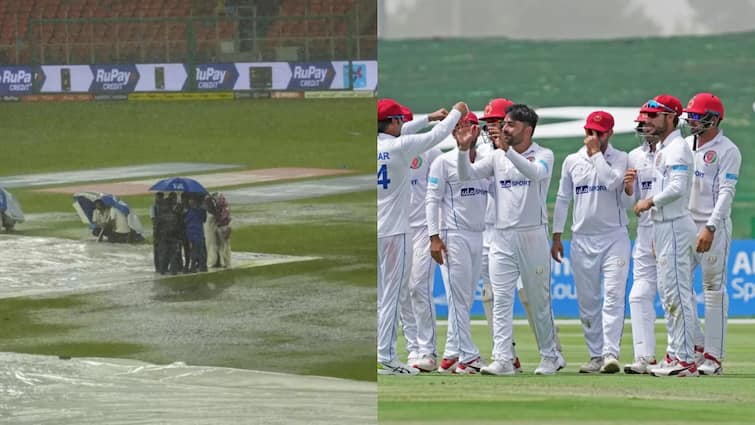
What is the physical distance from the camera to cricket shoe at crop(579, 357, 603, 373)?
669 cm

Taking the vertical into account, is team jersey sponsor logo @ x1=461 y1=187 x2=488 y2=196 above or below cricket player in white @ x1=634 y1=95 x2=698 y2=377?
above

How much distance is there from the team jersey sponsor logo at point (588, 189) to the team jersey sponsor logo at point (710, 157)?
499 mm

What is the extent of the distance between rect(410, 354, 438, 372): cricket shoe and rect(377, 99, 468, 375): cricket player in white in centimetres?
20

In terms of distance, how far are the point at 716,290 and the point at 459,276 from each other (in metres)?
1.24

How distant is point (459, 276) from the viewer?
681 cm

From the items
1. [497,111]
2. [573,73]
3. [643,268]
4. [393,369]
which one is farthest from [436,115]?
[573,73]

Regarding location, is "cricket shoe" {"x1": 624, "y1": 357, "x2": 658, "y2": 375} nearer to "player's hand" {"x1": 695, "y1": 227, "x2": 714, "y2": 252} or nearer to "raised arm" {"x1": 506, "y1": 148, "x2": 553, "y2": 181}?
"player's hand" {"x1": 695, "y1": 227, "x2": 714, "y2": 252}

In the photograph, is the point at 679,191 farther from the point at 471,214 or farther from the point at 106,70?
the point at 106,70

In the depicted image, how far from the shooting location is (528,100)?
36.2ft

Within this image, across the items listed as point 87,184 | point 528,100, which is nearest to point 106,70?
point 87,184

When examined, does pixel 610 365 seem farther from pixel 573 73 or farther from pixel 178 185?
pixel 573 73

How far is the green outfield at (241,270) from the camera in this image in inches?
155

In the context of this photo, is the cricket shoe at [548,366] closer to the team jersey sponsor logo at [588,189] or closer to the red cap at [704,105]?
the team jersey sponsor logo at [588,189]

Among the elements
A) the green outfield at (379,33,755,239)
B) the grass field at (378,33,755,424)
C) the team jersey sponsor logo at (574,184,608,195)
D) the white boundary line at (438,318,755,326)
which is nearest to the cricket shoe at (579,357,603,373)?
the team jersey sponsor logo at (574,184,608,195)
